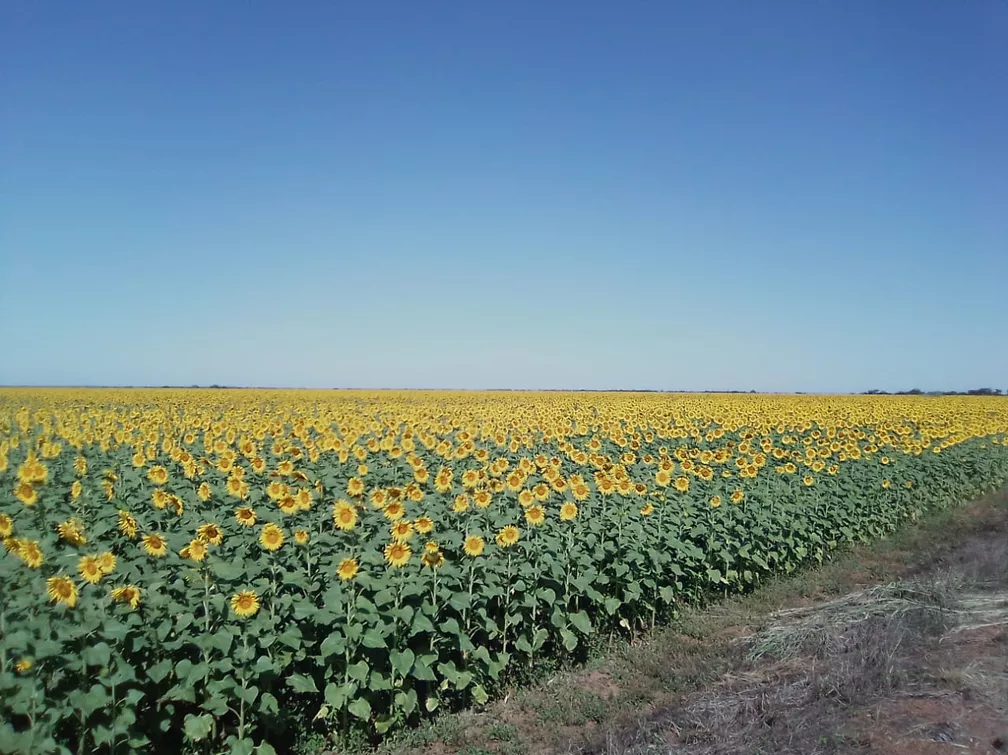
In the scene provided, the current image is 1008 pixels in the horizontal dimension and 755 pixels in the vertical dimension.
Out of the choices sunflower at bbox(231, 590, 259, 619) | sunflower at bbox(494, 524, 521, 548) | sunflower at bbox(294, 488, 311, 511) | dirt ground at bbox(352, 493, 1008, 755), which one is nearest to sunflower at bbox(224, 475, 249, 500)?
sunflower at bbox(294, 488, 311, 511)

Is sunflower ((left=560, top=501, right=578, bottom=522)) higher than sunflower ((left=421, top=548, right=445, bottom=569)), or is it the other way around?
sunflower ((left=560, top=501, right=578, bottom=522))

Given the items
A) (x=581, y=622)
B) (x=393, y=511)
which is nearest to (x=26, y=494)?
(x=393, y=511)

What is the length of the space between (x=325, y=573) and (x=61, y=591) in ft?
5.61

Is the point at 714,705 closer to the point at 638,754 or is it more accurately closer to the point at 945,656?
the point at 638,754

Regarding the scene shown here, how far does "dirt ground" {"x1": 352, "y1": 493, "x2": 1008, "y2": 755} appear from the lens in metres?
4.03

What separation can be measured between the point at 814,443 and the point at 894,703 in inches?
378

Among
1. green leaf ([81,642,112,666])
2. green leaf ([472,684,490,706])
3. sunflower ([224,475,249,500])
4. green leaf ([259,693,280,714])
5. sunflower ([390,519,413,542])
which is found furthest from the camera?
sunflower ([224,475,249,500])

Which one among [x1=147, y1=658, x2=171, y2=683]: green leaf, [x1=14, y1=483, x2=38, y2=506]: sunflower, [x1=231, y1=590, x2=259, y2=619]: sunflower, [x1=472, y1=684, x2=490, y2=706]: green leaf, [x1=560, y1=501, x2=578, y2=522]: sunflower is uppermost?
[x1=14, y1=483, x2=38, y2=506]: sunflower

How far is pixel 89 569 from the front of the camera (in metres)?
3.62

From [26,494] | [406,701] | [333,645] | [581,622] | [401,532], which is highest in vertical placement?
[26,494]

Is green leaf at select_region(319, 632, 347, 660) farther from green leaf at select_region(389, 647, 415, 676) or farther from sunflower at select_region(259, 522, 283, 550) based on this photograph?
sunflower at select_region(259, 522, 283, 550)

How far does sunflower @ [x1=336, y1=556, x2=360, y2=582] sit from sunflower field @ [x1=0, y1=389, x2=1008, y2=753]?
0.06 ft

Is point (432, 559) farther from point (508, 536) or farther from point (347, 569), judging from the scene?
point (508, 536)

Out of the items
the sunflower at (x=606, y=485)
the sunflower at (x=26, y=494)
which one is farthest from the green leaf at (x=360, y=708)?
the sunflower at (x=606, y=485)
